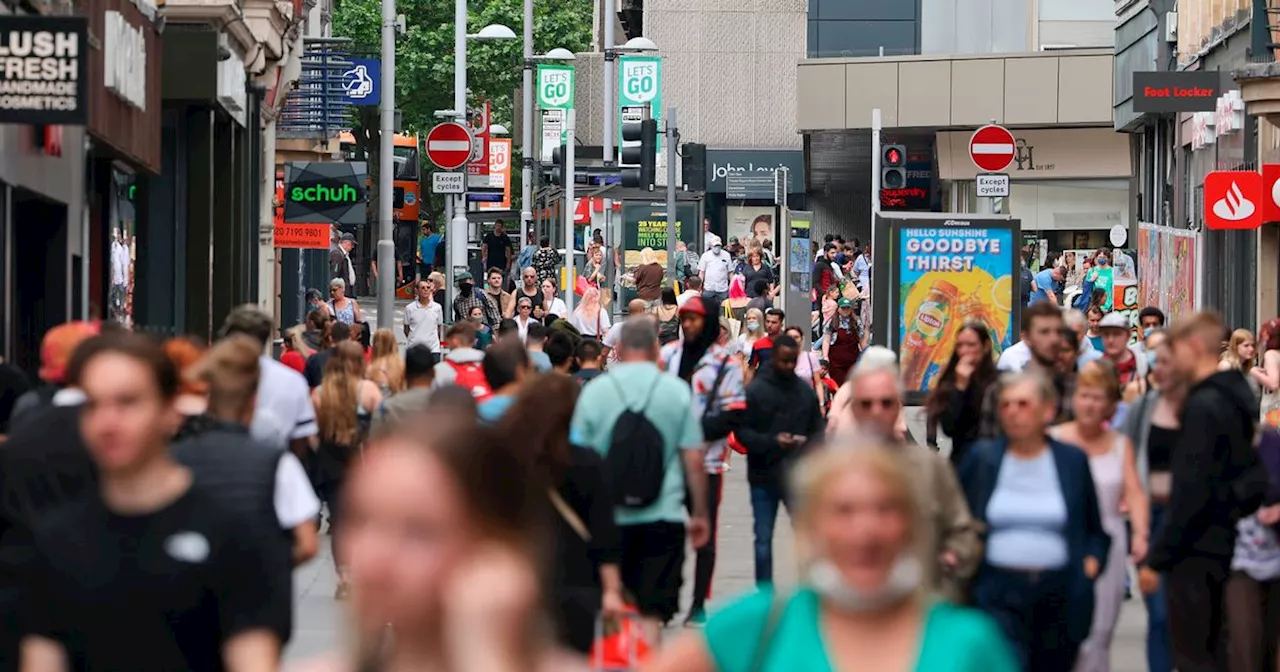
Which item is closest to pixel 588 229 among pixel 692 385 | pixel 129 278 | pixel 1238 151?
pixel 1238 151

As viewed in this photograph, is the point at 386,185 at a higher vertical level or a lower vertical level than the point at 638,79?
lower

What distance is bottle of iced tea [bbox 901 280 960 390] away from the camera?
81.0ft

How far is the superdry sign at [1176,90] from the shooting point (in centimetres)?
3073

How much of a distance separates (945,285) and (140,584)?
19818 millimetres

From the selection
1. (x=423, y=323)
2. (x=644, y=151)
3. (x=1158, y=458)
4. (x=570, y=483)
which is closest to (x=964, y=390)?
(x=1158, y=458)

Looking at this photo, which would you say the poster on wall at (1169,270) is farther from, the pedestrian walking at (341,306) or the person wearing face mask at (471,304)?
the pedestrian walking at (341,306)

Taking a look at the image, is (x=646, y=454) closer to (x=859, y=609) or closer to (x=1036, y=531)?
(x=1036, y=531)

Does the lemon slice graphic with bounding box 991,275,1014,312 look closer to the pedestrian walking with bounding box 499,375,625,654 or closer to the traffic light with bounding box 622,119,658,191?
the traffic light with bounding box 622,119,658,191

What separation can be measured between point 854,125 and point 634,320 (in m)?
47.7

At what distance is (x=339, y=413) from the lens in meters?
14.9

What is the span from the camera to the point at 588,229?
46750 millimetres

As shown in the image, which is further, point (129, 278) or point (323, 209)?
point (323, 209)

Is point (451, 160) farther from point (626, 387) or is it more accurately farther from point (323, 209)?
point (626, 387)

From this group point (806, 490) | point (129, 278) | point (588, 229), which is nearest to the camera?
point (806, 490)
